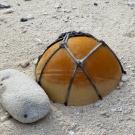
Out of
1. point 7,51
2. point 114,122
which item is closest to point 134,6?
point 7,51

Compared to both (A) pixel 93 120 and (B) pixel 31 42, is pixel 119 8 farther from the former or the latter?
(A) pixel 93 120

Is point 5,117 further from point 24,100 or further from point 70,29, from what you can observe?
point 70,29

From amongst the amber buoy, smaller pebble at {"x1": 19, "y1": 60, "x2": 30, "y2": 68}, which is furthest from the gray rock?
smaller pebble at {"x1": 19, "y1": 60, "x2": 30, "y2": 68}

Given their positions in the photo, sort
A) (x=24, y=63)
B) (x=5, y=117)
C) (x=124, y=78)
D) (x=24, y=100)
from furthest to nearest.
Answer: (x=24, y=63) < (x=124, y=78) < (x=5, y=117) < (x=24, y=100)

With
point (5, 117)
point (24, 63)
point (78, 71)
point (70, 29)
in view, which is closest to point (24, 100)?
point (5, 117)

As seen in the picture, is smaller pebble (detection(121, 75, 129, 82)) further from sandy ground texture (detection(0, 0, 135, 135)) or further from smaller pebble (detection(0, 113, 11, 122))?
smaller pebble (detection(0, 113, 11, 122))

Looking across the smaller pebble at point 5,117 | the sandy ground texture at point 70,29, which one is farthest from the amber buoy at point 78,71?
the smaller pebble at point 5,117

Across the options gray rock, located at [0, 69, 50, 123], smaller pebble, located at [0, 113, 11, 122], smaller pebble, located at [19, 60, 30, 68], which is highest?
gray rock, located at [0, 69, 50, 123]
